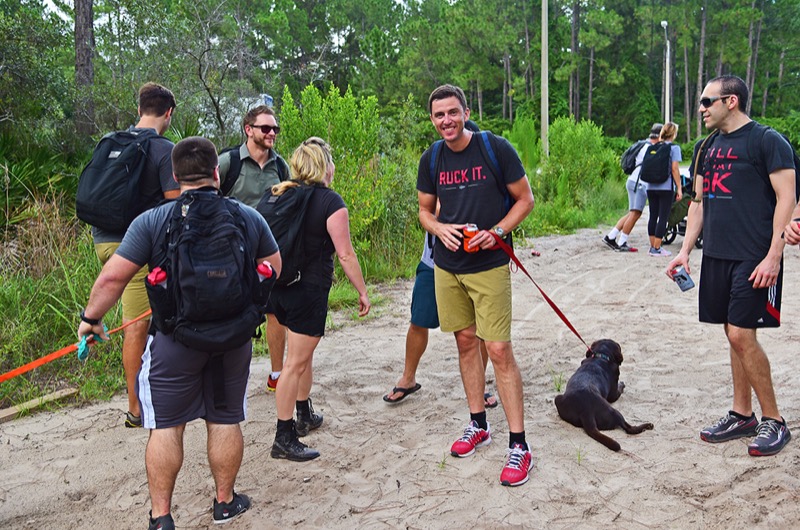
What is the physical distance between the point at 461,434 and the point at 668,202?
744cm

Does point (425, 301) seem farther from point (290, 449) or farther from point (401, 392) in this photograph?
point (290, 449)

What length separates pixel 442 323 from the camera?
4.08 meters

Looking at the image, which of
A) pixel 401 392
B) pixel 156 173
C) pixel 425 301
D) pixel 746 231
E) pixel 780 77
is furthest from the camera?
pixel 780 77

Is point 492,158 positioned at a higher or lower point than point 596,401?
higher

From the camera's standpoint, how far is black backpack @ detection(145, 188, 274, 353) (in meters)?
A: 2.89

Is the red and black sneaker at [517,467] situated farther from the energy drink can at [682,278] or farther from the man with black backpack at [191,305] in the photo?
the energy drink can at [682,278]

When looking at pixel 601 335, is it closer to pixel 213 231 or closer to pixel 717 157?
pixel 717 157

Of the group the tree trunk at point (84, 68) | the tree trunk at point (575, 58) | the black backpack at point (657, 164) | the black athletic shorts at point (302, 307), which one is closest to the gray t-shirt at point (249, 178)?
the black athletic shorts at point (302, 307)

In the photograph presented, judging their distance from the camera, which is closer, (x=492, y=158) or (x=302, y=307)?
(x=492, y=158)

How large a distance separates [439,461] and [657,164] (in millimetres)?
7615

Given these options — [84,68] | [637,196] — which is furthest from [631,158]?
[84,68]

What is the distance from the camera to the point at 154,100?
433cm

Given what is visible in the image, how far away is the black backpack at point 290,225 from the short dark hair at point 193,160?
0.90 metres

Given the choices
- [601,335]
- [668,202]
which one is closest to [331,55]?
[668,202]
